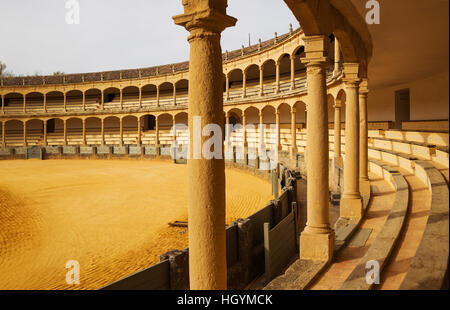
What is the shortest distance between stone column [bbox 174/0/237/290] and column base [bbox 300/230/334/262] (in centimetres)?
245

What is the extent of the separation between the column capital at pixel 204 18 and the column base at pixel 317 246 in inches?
139

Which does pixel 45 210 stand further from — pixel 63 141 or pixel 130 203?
pixel 63 141

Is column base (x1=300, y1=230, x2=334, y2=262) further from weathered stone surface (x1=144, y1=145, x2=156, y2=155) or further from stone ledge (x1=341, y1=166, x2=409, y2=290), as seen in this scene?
weathered stone surface (x1=144, y1=145, x2=156, y2=155)

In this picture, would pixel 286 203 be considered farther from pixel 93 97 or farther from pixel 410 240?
pixel 93 97

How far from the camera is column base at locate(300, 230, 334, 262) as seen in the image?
513 centimetres

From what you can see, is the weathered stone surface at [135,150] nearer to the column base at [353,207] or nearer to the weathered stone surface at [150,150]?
the weathered stone surface at [150,150]

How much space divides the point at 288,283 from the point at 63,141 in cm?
3875

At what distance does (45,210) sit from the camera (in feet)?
39.3

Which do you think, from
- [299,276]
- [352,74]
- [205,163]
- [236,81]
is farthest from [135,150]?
Answer: [205,163]

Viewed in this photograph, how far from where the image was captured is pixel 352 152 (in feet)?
23.9

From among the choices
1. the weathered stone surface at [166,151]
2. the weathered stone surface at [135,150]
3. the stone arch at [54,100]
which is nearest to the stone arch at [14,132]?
the stone arch at [54,100]

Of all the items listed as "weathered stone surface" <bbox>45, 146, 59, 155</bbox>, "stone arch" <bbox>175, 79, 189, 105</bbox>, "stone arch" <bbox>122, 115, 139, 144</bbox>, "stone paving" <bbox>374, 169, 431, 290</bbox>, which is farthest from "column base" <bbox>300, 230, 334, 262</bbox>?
"weathered stone surface" <bbox>45, 146, 59, 155</bbox>

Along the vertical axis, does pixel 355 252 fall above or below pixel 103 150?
below

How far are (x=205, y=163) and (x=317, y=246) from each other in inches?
117
